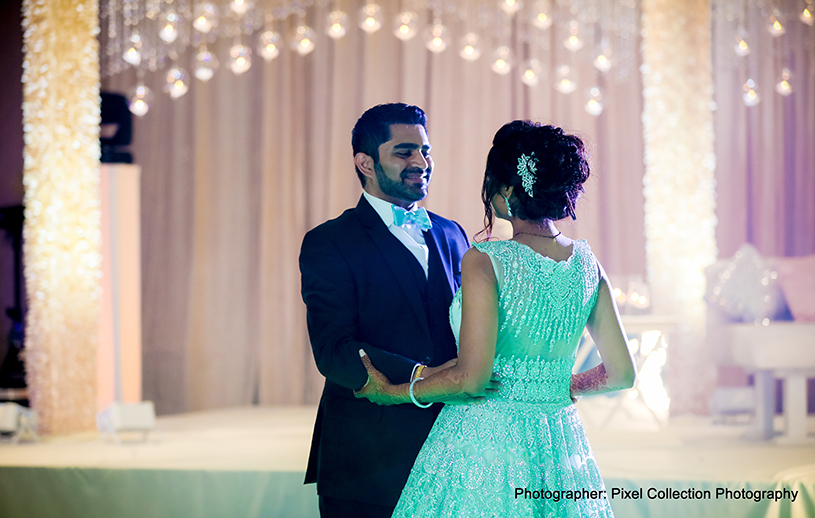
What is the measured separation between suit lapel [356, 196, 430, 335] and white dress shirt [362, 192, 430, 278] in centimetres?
2

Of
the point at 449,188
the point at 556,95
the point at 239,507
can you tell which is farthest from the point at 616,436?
the point at 556,95

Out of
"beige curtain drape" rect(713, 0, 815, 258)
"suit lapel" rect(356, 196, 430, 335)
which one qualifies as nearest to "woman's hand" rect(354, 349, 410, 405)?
"suit lapel" rect(356, 196, 430, 335)

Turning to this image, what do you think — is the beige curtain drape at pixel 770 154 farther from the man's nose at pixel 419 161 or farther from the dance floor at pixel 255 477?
the man's nose at pixel 419 161

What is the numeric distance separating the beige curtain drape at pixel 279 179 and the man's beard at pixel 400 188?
447 centimetres

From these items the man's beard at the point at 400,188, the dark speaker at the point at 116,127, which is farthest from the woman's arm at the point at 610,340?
the dark speaker at the point at 116,127

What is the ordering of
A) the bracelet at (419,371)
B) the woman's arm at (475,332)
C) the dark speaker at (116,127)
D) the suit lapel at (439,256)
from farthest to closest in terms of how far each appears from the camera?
the dark speaker at (116,127) < the suit lapel at (439,256) < the bracelet at (419,371) < the woman's arm at (475,332)

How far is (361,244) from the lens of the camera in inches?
83.1

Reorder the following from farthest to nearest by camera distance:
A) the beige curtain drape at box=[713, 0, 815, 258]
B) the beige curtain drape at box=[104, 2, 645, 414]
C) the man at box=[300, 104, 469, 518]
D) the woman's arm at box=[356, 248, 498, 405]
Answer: the beige curtain drape at box=[104, 2, 645, 414] → the beige curtain drape at box=[713, 0, 815, 258] → the man at box=[300, 104, 469, 518] → the woman's arm at box=[356, 248, 498, 405]

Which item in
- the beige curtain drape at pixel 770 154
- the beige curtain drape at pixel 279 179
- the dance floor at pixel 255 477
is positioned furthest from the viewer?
the beige curtain drape at pixel 279 179

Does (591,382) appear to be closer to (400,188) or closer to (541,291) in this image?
(541,291)

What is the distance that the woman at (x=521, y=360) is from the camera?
1.80m

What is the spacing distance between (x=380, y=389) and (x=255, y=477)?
2.06 metres

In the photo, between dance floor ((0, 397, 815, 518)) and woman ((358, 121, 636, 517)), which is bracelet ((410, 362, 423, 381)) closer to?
woman ((358, 121, 636, 517))

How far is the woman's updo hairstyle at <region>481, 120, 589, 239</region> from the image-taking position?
1826 mm
